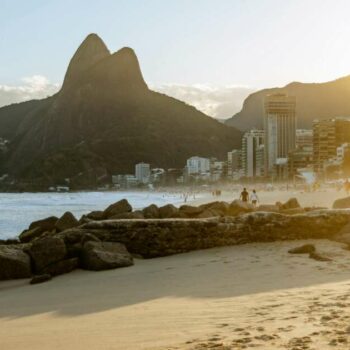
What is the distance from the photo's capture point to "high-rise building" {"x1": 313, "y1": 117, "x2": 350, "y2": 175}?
5846 inches

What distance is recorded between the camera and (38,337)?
4.95 m

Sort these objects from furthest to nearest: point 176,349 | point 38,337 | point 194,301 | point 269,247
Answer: point 269,247, point 194,301, point 38,337, point 176,349

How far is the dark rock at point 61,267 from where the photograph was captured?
898cm

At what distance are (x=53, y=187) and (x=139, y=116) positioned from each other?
179 ft

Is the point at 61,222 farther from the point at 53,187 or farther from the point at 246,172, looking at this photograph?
the point at 246,172

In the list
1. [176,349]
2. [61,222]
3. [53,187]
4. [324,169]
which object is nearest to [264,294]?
[176,349]

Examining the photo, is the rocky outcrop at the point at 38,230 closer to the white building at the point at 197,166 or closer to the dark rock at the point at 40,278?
the dark rock at the point at 40,278

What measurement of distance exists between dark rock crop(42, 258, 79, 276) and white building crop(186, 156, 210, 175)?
16452 centimetres

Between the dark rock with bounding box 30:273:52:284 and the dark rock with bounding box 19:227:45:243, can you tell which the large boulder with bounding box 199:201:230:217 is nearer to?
the dark rock with bounding box 19:227:45:243

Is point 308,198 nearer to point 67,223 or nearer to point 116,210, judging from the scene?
point 116,210

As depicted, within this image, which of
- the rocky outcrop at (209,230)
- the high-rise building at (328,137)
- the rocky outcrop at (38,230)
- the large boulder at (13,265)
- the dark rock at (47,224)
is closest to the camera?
the large boulder at (13,265)

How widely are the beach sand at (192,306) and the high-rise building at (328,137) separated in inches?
5551

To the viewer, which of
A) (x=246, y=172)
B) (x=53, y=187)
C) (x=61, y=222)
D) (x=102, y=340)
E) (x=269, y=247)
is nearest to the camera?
(x=102, y=340)

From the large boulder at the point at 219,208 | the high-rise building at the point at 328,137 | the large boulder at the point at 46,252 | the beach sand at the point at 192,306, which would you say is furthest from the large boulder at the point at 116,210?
the high-rise building at the point at 328,137
